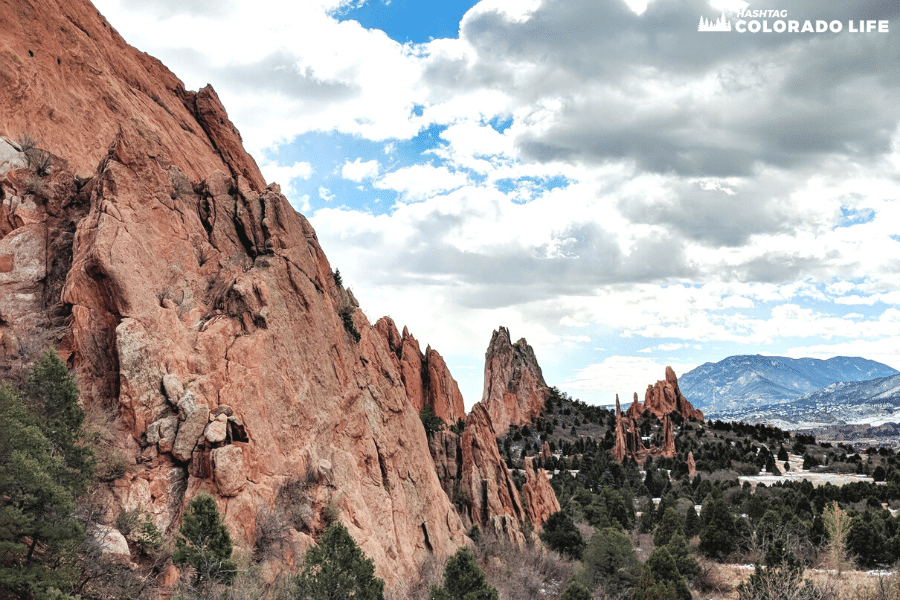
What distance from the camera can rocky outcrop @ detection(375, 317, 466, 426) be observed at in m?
70.5

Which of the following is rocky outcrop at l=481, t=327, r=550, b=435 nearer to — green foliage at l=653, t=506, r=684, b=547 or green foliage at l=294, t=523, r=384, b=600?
green foliage at l=653, t=506, r=684, b=547

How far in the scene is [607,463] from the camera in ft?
353

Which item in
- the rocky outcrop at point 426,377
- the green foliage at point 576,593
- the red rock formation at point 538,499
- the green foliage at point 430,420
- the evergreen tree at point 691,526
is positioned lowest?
the evergreen tree at point 691,526

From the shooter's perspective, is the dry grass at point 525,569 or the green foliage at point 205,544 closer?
the green foliage at point 205,544

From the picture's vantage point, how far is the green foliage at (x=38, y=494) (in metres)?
18.5

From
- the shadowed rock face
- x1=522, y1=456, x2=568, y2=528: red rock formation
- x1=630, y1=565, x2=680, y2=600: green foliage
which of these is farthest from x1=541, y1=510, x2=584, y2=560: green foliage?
the shadowed rock face

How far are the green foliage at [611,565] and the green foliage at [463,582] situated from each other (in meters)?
16.6

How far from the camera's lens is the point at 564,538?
54.3 m

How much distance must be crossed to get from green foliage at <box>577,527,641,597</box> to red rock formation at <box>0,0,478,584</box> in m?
9.34

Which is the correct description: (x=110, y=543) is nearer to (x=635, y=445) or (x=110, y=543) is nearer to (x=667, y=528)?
(x=667, y=528)

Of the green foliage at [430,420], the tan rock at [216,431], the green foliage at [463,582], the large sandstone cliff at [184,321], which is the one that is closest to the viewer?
the large sandstone cliff at [184,321]

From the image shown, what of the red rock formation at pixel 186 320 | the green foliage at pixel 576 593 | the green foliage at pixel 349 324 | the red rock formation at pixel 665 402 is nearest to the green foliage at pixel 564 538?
the red rock formation at pixel 186 320

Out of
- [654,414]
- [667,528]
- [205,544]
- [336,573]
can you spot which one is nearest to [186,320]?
[205,544]

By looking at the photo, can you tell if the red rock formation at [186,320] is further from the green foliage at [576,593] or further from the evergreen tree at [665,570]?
the evergreen tree at [665,570]
